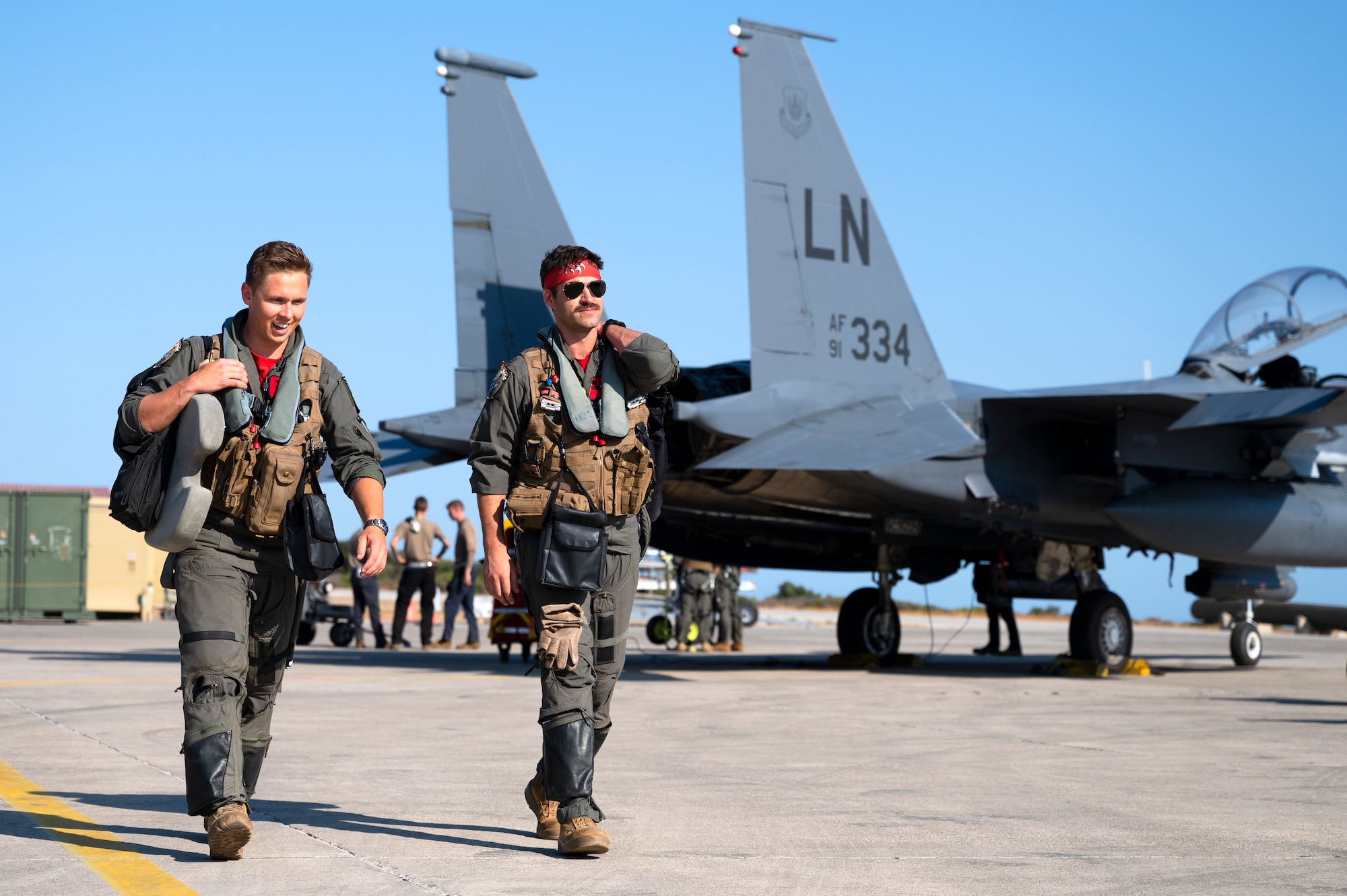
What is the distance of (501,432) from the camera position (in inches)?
189

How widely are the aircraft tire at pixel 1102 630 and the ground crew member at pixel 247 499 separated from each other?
11.0 m

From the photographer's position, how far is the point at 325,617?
20234 millimetres

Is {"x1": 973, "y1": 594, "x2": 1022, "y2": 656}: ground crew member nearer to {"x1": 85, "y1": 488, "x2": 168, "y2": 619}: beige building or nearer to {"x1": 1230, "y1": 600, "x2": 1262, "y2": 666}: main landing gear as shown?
{"x1": 1230, "y1": 600, "x2": 1262, "y2": 666}: main landing gear

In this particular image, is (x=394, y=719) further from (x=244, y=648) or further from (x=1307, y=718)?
(x=1307, y=718)

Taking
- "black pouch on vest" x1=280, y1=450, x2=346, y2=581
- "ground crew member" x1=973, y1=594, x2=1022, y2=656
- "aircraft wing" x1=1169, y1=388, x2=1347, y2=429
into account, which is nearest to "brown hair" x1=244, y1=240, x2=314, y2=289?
"black pouch on vest" x1=280, y1=450, x2=346, y2=581

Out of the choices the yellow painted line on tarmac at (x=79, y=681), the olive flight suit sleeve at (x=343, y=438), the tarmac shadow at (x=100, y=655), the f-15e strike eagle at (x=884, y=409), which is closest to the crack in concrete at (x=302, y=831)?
the olive flight suit sleeve at (x=343, y=438)

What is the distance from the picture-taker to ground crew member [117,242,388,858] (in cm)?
431

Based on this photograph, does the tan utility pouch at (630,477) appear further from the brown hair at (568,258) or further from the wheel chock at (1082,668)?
the wheel chock at (1082,668)

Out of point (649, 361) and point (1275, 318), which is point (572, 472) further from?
point (1275, 318)

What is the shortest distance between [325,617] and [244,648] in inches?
642

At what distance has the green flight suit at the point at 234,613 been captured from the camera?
430 cm

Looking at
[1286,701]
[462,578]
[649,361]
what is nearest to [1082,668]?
[1286,701]

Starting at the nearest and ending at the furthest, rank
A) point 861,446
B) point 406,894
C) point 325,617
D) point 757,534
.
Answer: point 406,894 → point 861,446 → point 757,534 → point 325,617

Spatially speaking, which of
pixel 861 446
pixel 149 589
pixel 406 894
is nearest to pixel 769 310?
pixel 861 446
